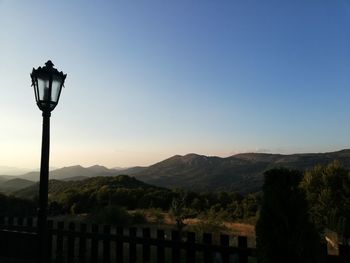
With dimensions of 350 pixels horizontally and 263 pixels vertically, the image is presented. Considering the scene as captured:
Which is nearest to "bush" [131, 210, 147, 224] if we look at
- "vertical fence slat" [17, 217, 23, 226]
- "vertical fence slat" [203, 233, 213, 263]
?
"vertical fence slat" [17, 217, 23, 226]

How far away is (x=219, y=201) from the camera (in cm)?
2403

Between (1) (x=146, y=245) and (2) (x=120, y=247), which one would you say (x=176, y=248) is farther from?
(2) (x=120, y=247)

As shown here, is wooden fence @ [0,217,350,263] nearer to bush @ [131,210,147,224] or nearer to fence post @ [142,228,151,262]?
fence post @ [142,228,151,262]

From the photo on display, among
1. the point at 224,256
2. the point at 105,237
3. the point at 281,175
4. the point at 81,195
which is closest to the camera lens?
the point at 281,175

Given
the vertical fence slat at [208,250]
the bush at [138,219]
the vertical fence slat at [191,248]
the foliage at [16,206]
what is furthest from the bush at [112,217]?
the foliage at [16,206]

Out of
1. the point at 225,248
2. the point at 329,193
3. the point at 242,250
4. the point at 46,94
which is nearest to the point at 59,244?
the point at 46,94

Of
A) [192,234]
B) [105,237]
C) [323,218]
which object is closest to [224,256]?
[192,234]

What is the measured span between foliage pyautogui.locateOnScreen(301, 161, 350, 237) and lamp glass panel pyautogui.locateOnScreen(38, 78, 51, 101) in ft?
29.6

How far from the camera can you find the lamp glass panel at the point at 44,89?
7066 mm

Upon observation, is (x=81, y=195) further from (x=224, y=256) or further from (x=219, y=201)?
(x=224, y=256)

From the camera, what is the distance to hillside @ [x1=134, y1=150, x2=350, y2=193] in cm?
7869

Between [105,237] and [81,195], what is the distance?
730 inches

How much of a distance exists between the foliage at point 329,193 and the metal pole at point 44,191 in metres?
8.73

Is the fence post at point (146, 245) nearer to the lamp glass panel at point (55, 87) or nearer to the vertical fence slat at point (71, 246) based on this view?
the vertical fence slat at point (71, 246)
